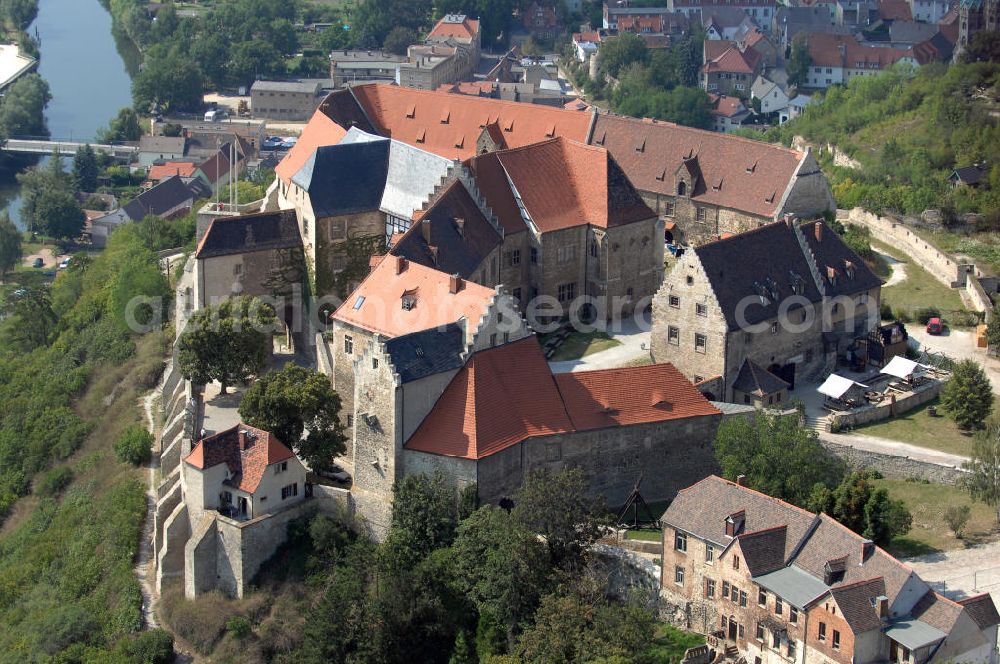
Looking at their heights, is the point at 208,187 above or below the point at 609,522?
below

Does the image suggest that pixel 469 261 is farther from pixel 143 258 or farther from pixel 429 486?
pixel 143 258

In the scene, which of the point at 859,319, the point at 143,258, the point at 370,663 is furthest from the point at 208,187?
the point at 370,663

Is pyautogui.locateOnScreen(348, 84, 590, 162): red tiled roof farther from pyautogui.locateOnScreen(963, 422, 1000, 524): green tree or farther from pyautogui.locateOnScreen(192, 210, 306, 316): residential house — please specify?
pyautogui.locateOnScreen(963, 422, 1000, 524): green tree

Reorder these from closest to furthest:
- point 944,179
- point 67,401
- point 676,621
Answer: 1. point 676,621
2. point 67,401
3. point 944,179

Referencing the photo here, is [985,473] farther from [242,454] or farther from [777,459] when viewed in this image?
[242,454]

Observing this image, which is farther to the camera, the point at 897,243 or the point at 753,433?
the point at 897,243

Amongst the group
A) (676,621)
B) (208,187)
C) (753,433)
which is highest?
(753,433)

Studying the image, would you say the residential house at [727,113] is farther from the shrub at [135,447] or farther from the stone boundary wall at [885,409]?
the shrub at [135,447]
